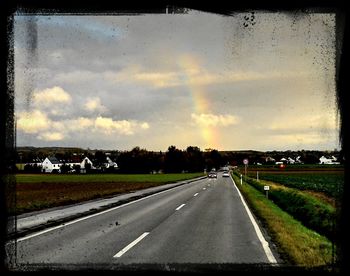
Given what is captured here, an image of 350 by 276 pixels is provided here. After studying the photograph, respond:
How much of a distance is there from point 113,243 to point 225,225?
501 centimetres

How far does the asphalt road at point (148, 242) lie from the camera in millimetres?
7695

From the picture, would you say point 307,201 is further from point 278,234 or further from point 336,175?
point 336,175

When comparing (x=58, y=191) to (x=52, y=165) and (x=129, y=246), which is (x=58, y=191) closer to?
(x=129, y=246)

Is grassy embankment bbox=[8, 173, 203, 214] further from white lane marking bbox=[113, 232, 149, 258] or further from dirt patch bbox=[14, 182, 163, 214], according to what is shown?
white lane marking bbox=[113, 232, 149, 258]

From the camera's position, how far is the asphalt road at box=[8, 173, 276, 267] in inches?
303

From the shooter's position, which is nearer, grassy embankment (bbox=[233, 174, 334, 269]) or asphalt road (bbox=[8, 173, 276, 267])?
grassy embankment (bbox=[233, 174, 334, 269])

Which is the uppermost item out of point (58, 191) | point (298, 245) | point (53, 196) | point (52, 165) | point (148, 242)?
point (298, 245)

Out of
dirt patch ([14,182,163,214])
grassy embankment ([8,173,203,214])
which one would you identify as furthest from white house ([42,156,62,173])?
dirt patch ([14,182,163,214])

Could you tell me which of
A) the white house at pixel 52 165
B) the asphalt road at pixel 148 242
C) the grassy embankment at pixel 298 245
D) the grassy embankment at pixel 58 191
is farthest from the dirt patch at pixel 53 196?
the white house at pixel 52 165

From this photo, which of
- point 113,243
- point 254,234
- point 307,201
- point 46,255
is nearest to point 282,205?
point 307,201

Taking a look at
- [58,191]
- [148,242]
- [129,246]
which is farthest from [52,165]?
[129,246]

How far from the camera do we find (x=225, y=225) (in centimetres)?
1348

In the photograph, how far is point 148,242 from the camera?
985cm

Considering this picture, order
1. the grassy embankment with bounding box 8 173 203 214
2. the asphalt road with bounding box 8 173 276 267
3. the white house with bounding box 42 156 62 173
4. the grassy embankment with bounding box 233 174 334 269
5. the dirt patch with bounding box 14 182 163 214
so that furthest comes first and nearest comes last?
the white house with bounding box 42 156 62 173
the dirt patch with bounding box 14 182 163 214
the grassy embankment with bounding box 8 173 203 214
the asphalt road with bounding box 8 173 276 267
the grassy embankment with bounding box 233 174 334 269
